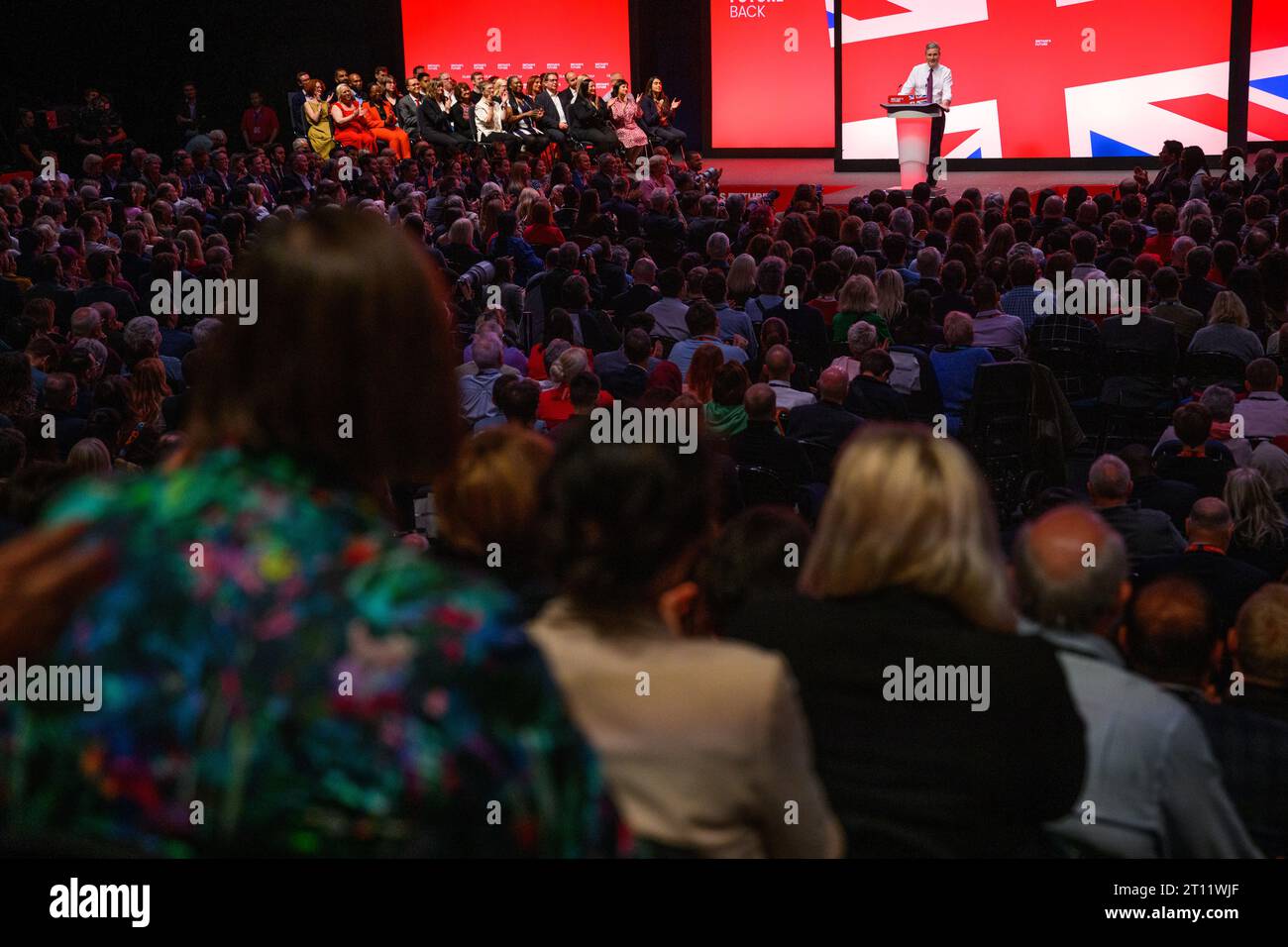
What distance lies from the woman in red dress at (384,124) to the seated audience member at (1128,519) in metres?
12.4

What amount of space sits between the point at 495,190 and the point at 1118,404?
16.3 ft

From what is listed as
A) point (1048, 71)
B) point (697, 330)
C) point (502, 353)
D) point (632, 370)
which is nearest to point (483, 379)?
point (502, 353)

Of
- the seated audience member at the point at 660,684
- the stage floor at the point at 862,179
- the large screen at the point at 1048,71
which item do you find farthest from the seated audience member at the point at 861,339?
the large screen at the point at 1048,71

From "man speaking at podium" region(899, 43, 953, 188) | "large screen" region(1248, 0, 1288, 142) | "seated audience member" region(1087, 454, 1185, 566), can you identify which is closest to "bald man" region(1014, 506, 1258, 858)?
"seated audience member" region(1087, 454, 1185, 566)

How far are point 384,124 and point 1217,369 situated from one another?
11.8m

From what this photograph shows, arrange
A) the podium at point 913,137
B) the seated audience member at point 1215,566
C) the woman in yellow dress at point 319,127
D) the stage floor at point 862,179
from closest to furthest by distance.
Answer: the seated audience member at point 1215,566 < the podium at point 913,137 < the stage floor at point 862,179 < the woman in yellow dress at point 319,127

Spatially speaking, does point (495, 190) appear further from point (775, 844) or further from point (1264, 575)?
point (775, 844)

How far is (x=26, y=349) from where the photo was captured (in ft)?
18.2

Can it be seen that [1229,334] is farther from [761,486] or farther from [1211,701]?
[1211,701]

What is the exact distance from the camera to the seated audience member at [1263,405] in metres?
4.88

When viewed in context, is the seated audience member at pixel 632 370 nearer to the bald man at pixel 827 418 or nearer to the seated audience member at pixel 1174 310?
the bald man at pixel 827 418

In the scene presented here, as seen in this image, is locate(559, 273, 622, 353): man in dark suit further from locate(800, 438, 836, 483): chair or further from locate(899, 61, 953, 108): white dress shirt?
locate(899, 61, 953, 108): white dress shirt

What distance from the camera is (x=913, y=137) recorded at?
11781 mm
